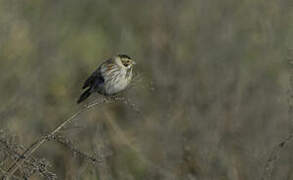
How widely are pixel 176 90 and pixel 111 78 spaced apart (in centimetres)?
172

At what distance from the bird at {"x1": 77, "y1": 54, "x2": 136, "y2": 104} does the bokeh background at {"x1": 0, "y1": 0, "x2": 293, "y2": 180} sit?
1.08 feet

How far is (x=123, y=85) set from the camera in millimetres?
6418

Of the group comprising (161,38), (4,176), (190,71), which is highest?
(161,38)

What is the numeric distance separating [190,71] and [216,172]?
2120mm

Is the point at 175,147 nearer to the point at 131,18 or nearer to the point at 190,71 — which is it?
the point at 190,71

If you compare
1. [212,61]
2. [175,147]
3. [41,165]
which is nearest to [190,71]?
[212,61]

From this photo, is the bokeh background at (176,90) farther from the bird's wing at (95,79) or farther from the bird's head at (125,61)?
the bird's head at (125,61)

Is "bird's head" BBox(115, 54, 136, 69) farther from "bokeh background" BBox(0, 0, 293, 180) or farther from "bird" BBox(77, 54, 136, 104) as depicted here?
"bokeh background" BBox(0, 0, 293, 180)

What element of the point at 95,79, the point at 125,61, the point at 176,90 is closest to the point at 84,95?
the point at 95,79

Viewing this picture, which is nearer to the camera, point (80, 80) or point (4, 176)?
point (4, 176)

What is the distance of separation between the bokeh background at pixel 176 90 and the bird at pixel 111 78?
1.08 ft

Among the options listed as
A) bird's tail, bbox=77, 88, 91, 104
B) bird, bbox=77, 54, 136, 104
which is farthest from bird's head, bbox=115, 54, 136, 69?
bird's tail, bbox=77, 88, 91, 104

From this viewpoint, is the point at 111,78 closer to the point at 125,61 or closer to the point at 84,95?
the point at 125,61

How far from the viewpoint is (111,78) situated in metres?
6.58
